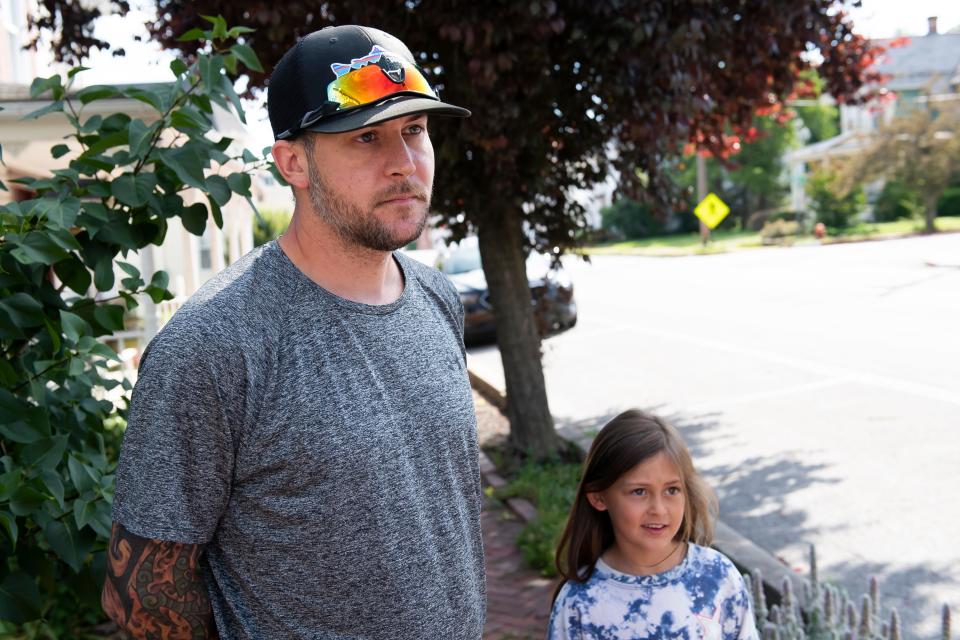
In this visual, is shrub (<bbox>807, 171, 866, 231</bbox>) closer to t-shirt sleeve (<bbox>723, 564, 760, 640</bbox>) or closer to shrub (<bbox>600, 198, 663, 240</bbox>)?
shrub (<bbox>600, 198, 663, 240</bbox>)

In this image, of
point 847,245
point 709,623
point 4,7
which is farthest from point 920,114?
point 709,623

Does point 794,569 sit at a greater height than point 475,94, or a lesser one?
Answer: lesser

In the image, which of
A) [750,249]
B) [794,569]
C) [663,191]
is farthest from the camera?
[750,249]

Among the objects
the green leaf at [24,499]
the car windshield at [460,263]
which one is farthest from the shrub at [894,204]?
the green leaf at [24,499]

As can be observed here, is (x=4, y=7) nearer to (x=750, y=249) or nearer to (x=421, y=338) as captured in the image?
(x=421, y=338)

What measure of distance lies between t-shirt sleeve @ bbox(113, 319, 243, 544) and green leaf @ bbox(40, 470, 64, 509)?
71cm

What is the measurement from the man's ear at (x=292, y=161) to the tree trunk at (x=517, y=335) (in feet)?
15.4

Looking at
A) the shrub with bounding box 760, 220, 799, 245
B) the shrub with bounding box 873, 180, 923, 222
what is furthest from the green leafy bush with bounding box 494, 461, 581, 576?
the shrub with bounding box 873, 180, 923, 222

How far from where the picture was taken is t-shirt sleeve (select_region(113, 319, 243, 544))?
146cm

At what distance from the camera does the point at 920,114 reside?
111 ft

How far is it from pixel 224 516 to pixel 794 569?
12.7ft

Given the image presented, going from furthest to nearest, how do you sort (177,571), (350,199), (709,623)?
1. (709,623)
2. (350,199)
3. (177,571)

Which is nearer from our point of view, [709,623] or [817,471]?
[709,623]

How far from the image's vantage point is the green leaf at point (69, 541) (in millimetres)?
2230
